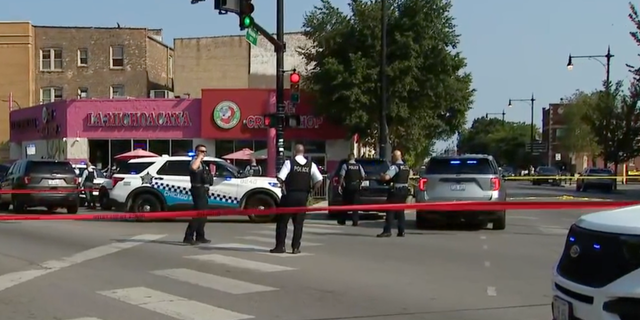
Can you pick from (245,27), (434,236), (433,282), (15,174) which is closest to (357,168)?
(434,236)

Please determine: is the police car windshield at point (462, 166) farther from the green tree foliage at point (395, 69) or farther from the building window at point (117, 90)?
the building window at point (117, 90)

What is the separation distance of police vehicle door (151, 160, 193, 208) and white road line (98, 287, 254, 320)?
10.7 meters

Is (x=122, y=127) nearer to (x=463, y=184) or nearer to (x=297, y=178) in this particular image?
(x=463, y=184)

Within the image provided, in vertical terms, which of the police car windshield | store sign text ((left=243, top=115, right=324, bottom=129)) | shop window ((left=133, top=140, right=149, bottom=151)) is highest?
store sign text ((left=243, top=115, right=324, bottom=129))

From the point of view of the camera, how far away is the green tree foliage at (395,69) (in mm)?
36844

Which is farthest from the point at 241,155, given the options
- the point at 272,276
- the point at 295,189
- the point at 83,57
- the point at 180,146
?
the point at 272,276

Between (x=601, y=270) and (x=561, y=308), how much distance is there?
47 centimetres

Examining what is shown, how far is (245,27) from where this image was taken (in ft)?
67.6

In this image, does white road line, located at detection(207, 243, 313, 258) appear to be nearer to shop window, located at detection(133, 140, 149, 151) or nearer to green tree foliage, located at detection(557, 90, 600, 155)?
shop window, located at detection(133, 140, 149, 151)

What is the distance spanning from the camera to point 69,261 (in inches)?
491

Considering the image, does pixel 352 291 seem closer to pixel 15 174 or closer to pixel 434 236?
pixel 434 236

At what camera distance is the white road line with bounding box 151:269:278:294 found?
9.93m

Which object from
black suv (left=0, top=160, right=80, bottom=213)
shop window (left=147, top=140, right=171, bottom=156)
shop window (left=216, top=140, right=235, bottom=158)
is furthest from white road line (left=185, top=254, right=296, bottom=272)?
shop window (left=147, top=140, right=171, bottom=156)

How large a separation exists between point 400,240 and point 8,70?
152 feet
